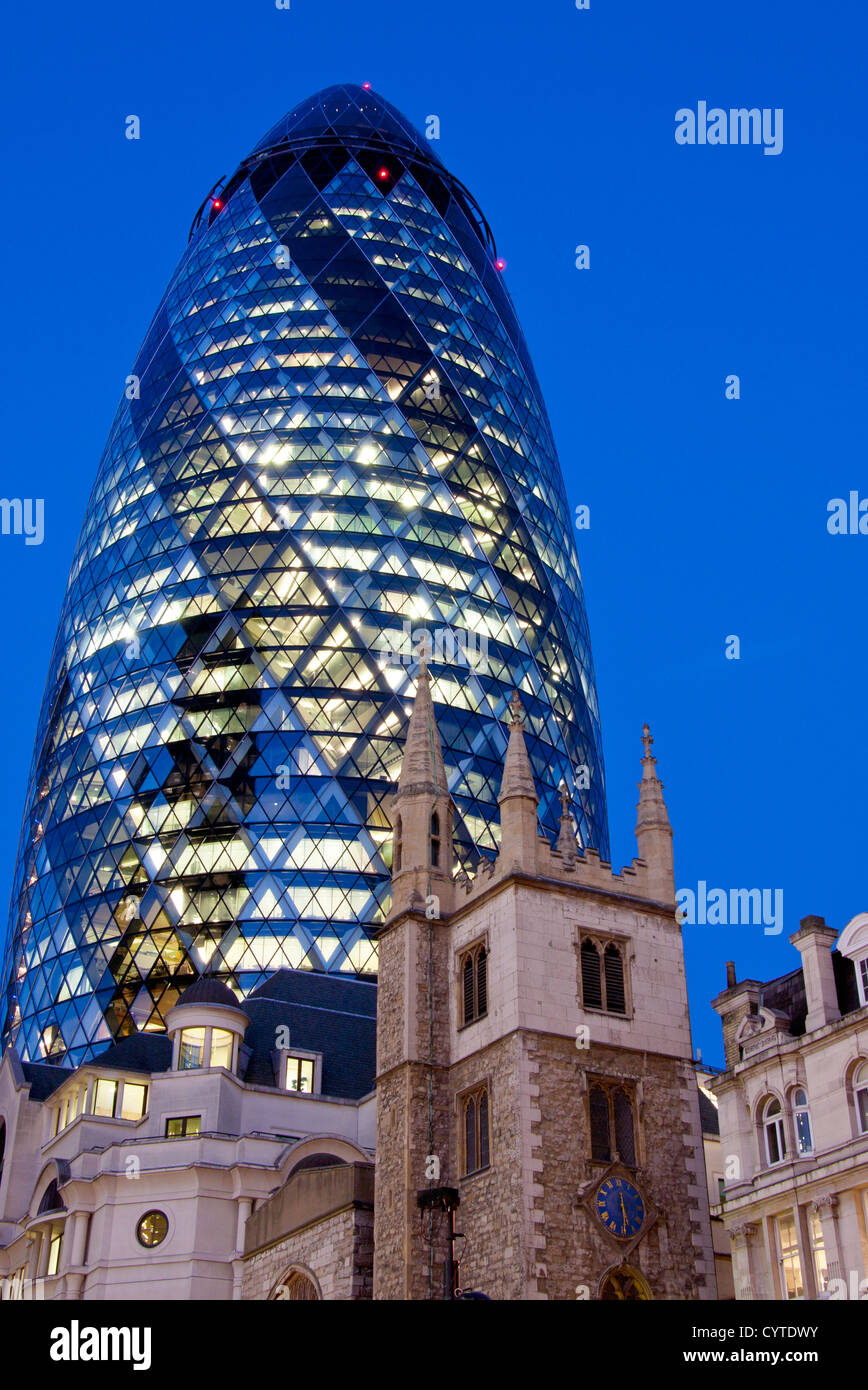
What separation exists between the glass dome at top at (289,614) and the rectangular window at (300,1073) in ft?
40.5

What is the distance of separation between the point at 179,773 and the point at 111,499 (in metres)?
19.2

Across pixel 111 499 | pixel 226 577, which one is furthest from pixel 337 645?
pixel 111 499

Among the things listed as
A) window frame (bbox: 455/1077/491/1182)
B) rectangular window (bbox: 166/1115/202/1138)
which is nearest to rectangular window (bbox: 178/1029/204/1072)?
rectangular window (bbox: 166/1115/202/1138)

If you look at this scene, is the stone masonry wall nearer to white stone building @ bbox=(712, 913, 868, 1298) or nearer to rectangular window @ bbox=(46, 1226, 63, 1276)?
white stone building @ bbox=(712, 913, 868, 1298)

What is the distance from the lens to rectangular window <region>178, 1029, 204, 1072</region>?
1874 inches

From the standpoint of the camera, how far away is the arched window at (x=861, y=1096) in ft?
94.7

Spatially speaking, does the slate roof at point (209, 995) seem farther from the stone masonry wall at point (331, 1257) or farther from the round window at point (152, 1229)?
the stone masonry wall at point (331, 1257)

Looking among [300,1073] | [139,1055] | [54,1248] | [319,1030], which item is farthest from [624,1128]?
[54,1248]

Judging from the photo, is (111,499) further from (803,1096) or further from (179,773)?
(803,1096)

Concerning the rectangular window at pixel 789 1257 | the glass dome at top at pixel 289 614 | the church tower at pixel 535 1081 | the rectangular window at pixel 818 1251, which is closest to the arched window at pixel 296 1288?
the church tower at pixel 535 1081

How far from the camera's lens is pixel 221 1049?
157 ft

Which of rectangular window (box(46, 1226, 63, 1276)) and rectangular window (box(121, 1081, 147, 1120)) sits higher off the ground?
rectangular window (box(121, 1081, 147, 1120))

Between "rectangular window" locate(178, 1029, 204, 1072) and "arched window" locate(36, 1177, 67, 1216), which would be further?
"rectangular window" locate(178, 1029, 204, 1072)

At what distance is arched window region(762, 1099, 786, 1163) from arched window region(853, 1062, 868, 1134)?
7.28 feet
